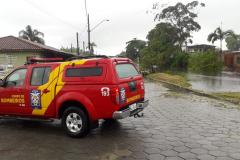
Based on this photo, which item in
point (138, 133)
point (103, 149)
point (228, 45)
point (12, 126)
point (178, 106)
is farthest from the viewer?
point (228, 45)

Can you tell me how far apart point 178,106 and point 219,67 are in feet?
107

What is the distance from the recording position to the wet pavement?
5742 mm

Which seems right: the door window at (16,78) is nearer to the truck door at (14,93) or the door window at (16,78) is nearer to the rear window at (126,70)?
the truck door at (14,93)

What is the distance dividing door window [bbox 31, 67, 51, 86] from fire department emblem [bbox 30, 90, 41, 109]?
0.68ft

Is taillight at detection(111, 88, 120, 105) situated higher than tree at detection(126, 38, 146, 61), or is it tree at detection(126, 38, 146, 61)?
tree at detection(126, 38, 146, 61)

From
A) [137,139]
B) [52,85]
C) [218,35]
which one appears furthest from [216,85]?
[218,35]

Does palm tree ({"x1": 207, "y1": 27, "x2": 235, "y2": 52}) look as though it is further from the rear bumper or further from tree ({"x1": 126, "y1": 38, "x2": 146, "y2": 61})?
the rear bumper

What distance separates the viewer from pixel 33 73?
7719 mm

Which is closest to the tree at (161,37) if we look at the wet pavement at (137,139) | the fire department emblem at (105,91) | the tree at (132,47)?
the wet pavement at (137,139)

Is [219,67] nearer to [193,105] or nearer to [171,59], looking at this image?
[171,59]

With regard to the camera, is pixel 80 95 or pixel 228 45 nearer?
pixel 80 95

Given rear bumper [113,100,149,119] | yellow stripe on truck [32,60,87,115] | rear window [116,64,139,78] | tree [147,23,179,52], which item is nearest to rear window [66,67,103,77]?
yellow stripe on truck [32,60,87,115]

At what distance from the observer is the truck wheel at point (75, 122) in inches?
271

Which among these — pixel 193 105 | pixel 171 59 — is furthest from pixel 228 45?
pixel 193 105
